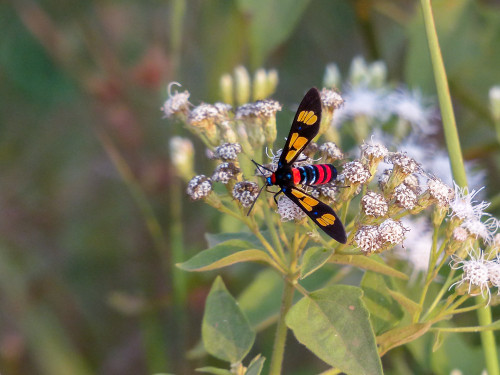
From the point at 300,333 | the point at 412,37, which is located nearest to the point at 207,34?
the point at 412,37

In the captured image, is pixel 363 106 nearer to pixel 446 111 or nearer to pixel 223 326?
pixel 446 111

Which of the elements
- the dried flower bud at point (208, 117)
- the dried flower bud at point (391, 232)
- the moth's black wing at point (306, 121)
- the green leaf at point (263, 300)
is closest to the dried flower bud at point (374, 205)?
the dried flower bud at point (391, 232)

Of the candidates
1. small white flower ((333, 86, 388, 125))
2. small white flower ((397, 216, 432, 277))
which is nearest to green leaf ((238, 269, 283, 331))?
small white flower ((397, 216, 432, 277))

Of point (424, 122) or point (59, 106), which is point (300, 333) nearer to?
point (424, 122)

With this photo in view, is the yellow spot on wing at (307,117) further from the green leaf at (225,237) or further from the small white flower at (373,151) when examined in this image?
the green leaf at (225,237)

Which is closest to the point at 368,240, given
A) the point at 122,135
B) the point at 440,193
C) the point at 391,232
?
the point at 391,232

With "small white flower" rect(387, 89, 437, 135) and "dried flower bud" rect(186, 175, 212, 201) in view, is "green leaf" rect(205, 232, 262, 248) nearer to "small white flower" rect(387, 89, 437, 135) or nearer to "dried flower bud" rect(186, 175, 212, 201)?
"dried flower bud" rect(186, 175, 212, 201)
